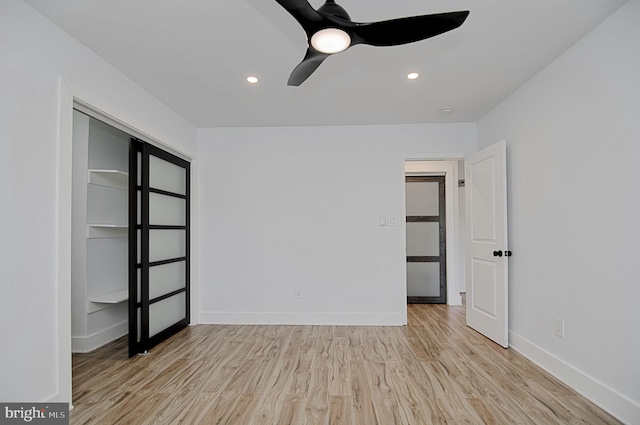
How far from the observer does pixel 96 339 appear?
333 centimetres

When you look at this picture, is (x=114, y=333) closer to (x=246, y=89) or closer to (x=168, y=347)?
(x=168, y=347)

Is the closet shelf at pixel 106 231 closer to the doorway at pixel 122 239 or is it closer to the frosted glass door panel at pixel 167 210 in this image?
the doorway at pixel 122 239

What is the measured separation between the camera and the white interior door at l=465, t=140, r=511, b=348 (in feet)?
10.6

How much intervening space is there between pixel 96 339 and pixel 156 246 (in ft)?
3.59

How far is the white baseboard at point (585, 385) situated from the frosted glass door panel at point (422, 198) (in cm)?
249

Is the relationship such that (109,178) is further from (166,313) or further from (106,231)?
(166,313)

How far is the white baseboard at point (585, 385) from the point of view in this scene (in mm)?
1967

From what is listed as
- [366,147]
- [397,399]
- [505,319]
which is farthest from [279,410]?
[366,147]

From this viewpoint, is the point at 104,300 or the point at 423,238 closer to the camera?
the point at 104,300

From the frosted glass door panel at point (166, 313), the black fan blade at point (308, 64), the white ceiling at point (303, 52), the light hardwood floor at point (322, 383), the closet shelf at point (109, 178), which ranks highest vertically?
the white ceiling at point (303, 52)

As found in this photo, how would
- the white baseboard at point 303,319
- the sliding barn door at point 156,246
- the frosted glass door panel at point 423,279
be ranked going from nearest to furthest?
the sliding barn door at point 156,246, the white baseboard at point 303,319, the frosted glass door panel at point 423,279

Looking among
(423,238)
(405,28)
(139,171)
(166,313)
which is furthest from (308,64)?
(423,238)

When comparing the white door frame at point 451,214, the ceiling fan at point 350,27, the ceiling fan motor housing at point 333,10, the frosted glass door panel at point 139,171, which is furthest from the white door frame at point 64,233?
the white door frame at point 451,214

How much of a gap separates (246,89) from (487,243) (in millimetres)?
2906
